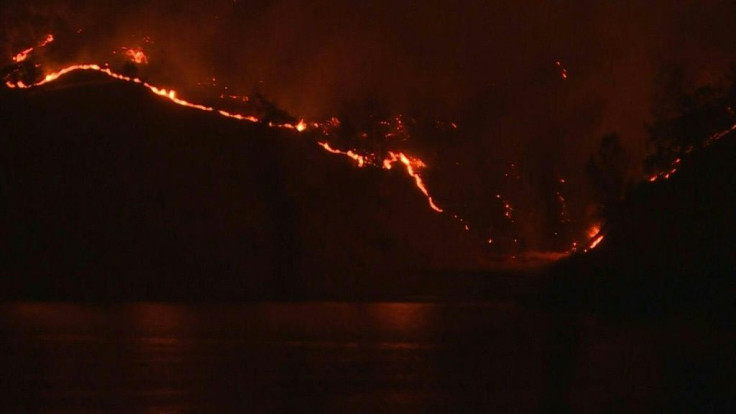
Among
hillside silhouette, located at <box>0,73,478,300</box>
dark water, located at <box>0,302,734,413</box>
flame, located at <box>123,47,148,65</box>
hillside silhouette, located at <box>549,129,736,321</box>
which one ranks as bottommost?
dark water, located at <box>0,302,734,413</box>

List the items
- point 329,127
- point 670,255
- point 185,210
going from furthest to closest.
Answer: point 329,127
point 185,210
point 670,255

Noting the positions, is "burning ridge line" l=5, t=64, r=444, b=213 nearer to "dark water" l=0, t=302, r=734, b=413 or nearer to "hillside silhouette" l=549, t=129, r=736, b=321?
"hillside silhouette" l=549, t=129, r=736, b=321

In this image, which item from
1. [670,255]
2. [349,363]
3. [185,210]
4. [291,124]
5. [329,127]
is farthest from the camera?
[329,127]

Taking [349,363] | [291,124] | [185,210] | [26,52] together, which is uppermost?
[26,52]

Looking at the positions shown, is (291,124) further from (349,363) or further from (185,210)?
(349,363)

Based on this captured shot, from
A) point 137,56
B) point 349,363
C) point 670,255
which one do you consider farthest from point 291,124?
point 349,363

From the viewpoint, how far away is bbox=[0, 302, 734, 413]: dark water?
8.85 metres

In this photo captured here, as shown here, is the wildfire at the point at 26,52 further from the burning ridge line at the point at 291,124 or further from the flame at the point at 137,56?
the flame at the point at 137,56

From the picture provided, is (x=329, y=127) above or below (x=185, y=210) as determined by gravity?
above

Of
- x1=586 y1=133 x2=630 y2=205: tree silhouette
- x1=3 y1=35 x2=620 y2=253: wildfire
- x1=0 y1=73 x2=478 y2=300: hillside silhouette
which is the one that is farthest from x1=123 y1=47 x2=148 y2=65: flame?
x1=586 y1=133 x2=630 y2=205: tree silhouette

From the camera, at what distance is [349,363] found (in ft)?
35.9

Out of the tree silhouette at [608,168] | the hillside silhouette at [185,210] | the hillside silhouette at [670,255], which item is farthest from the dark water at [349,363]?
the tree silhouette at [608,168]

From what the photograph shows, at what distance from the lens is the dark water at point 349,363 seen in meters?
8.85

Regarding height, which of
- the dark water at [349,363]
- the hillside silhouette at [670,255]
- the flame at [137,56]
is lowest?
the dark water at [349,363]
